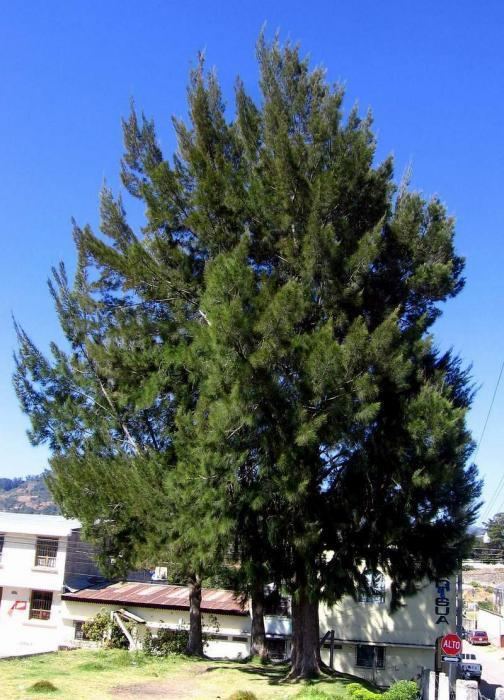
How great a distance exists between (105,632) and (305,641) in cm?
1164

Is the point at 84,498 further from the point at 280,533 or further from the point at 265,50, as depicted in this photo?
the point at 265,50

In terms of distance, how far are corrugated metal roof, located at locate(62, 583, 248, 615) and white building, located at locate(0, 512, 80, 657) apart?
5.00 ft

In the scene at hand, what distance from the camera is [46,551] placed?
2931 centimetres

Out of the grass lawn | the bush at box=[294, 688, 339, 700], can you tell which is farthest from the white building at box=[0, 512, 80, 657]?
the bush at box=[294, 688, 339, 700]

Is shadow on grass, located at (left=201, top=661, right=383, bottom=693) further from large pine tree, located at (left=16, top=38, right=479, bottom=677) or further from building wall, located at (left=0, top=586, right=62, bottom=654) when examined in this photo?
building wall, located at (left=0, top=586, right=62, bottom=654)

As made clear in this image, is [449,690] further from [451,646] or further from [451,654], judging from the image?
[451,646]

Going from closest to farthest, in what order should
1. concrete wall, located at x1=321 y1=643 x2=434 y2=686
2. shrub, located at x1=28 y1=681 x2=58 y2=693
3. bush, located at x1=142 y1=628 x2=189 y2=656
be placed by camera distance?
shrub, located at x1=28 y1=681 x2=58 y2=693 < bush, located at x1=142 y1=628 x2=189 y2=656 < concrete wall, located at x1=321 y1=643 x2=434 y2=686

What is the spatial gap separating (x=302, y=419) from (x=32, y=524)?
69.7 feet

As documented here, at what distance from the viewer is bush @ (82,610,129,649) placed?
24.0 metres

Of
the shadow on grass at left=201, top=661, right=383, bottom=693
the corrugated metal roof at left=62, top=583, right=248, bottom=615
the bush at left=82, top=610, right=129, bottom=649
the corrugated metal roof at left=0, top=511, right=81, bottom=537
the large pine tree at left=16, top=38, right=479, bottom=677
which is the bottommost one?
the bush at left=82, top=610, right=129, bottom=649

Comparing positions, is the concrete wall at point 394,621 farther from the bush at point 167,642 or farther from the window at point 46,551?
the window at point 46,551

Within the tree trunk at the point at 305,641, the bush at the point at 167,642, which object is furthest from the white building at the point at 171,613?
the tree trunk at the point at 305,641

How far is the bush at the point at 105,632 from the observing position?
2403 cm

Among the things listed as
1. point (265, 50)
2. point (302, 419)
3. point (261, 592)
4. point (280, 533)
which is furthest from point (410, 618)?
point (265, 50)
